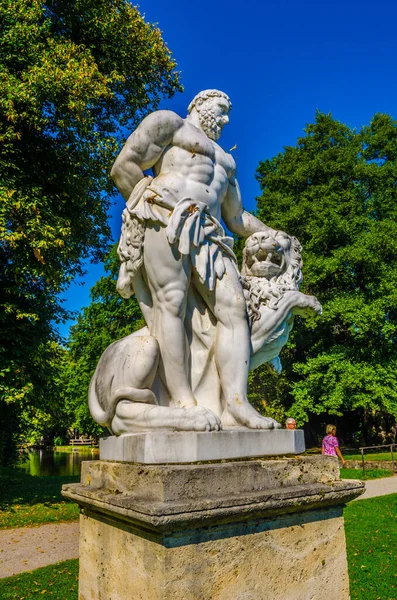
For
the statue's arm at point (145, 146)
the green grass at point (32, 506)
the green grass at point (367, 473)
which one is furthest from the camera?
the green grass at point (367, 473)

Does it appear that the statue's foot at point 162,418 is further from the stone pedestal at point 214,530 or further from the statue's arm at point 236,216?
the statue's arm at point 236,216

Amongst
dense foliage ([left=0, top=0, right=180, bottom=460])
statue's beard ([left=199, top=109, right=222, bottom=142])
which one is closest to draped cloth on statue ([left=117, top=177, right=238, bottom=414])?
statue's beard ([left=199, top=109, right=222, bottom=142])

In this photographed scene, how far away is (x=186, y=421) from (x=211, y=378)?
0.54m

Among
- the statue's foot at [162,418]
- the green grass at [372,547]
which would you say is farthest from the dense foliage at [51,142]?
the statue's foot at [162,418]

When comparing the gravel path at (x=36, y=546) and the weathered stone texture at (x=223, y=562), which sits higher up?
the weathered stone texture at (x=223, y=562)

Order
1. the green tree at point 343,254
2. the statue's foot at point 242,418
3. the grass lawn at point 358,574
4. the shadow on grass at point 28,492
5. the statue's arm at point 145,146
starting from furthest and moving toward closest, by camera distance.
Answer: the green tree at point 343,254 → the shadow on grass at point 28,492 → the grass lawn at point 358,574 → the statue's arm at point 145,146 → the statue's foot at point 242,418

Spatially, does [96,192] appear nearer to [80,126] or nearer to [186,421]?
[80,126]

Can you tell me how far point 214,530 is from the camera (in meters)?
2.30

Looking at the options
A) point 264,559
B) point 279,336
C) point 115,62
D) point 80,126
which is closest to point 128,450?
point 264,559

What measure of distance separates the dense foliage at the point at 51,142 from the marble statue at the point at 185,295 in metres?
6.77

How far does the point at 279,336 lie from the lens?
3.30m

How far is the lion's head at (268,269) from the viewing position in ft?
10.8

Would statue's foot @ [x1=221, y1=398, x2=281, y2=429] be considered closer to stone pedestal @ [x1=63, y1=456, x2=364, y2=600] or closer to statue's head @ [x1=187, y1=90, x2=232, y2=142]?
stone pedestal @ [x1=63, y1=456, x2=364, y2=600]

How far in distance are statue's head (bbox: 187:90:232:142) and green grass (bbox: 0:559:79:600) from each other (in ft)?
15.3
